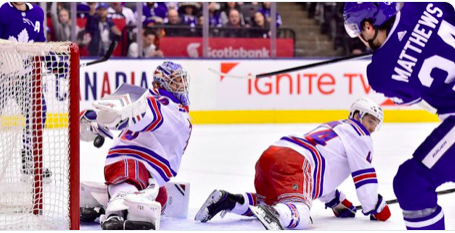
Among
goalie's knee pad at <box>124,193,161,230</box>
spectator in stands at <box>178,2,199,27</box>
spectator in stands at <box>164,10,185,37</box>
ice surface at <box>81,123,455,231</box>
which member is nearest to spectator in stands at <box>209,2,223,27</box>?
spectator in stands at <box>178,2,199,27</box>

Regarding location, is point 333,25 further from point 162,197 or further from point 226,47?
point 162,197

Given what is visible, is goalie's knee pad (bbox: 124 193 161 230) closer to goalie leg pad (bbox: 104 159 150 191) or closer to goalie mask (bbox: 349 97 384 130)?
goalie leg pad (bbox: 104 159 150 191)

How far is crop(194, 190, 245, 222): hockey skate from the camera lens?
3324mm

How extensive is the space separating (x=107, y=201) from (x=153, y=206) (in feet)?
1.30

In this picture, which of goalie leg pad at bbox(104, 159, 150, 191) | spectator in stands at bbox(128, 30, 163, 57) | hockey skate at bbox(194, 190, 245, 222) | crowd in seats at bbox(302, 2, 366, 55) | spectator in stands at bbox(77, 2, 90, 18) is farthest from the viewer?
crowd in seats at bbox(302, 2, 366, 55)

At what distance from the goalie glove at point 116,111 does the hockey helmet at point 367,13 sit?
74 centimetres

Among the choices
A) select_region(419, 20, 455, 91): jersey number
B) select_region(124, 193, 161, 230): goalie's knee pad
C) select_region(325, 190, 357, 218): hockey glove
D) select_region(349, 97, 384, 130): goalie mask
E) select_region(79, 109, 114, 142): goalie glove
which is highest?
select_region(419, 20, 455, 91): jersey number

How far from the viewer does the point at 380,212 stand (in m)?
3.40

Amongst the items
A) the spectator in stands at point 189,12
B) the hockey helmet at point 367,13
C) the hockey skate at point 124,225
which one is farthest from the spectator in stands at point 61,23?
the hockey helmet at point 367,13

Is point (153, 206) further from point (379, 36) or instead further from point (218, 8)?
point (218, 8)

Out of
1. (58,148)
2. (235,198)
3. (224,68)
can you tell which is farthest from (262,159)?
(224,68)

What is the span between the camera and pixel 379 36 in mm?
2432

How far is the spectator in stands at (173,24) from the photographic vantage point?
330 inches

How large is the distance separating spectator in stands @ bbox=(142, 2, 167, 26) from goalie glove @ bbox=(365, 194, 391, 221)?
515 cm
